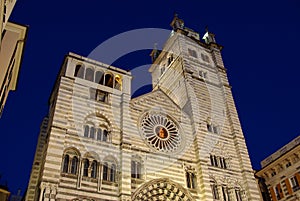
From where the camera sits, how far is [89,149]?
18047 millimetres

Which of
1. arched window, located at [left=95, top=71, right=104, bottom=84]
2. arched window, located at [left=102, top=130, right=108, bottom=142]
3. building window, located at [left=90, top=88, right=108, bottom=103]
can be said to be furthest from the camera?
arched window, located at [left=95, top=71, right=104, bottom=84]

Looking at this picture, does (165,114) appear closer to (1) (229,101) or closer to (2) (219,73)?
(1) (229,101)

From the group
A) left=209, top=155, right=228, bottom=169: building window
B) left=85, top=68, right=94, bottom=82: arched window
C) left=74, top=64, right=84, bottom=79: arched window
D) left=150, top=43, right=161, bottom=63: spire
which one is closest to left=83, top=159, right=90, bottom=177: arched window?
left=85, top=68, right=94, bottom=82: arched window

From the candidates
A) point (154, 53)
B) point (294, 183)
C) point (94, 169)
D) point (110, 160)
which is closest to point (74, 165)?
point (94, 169)

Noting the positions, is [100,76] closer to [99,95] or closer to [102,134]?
[99,95]

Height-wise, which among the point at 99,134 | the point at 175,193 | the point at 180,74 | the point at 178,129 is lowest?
the point at 175,193

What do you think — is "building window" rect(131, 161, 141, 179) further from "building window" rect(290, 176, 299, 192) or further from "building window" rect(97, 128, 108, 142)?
"building window" rect(290, 176, 299, 192)

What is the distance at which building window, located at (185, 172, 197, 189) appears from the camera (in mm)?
20109

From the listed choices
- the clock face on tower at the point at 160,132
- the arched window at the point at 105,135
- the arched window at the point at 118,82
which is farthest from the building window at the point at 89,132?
the arched window at the point at 118,82

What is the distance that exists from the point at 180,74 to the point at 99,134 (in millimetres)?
11402

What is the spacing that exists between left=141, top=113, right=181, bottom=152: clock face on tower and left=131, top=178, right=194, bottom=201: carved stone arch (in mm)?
2546

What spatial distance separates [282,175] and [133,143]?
1472 centimetres

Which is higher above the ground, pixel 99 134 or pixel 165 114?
pixel 165 114

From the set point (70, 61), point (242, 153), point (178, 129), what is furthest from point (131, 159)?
point (242, 153)
